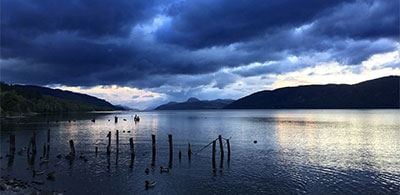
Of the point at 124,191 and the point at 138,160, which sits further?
the point at 138,160

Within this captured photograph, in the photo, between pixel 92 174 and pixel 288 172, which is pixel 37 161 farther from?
pixel 288 172

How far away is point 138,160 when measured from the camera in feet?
195

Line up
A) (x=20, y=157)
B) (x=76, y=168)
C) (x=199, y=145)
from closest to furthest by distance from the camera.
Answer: (x=76, y=168) → (x=20, y=157) → (x=199, y=145)

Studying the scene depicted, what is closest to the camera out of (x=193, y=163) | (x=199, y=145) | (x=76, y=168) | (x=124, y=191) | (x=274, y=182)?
(x=124, y=191)

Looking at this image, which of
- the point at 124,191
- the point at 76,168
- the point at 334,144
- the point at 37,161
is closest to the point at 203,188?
the point at 124,191

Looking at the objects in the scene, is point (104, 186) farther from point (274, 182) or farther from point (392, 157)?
point (392, 157)

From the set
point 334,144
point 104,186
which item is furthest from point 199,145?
→ point 104,186

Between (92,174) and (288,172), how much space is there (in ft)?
82.9

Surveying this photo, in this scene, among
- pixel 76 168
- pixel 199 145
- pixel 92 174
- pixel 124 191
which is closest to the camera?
pixel 124 191

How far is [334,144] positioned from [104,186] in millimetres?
56210

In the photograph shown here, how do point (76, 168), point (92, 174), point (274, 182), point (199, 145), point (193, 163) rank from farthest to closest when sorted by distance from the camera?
point (199, 145)
point (193, 163)
point (76, 168)
point (92, 174)
point (274, 182)

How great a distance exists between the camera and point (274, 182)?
44.0 meters

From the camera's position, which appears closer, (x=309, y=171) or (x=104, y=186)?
(x=104, y=186)

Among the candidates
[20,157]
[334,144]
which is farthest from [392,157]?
[20,157]
